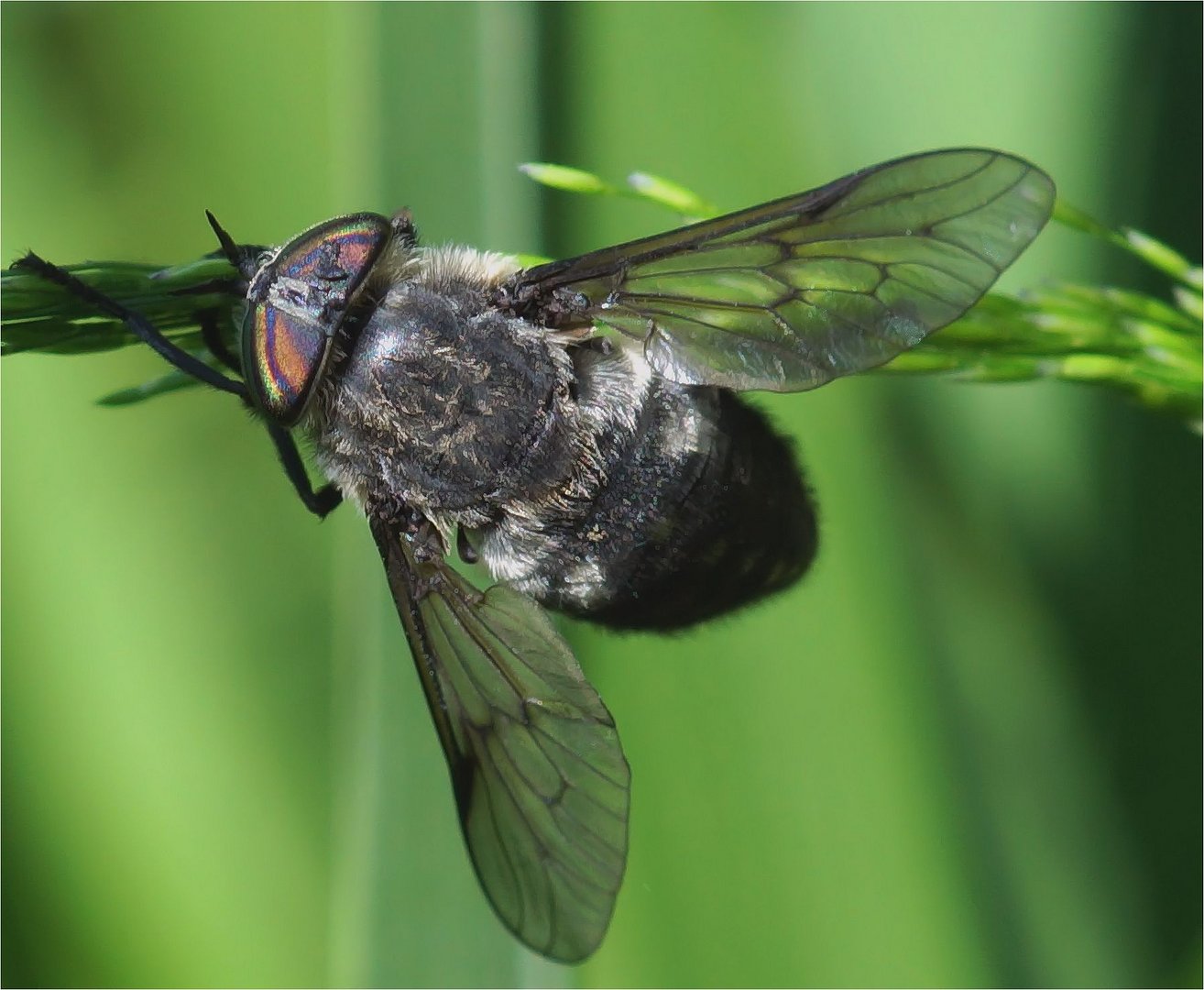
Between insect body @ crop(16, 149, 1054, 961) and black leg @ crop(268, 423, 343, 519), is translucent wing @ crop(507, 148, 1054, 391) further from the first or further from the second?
black leg @ crop(268, 423, 343, 519)

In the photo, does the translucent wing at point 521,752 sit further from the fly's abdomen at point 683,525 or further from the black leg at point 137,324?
the black leg at point 137,324

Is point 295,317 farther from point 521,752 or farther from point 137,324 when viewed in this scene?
point 521,752

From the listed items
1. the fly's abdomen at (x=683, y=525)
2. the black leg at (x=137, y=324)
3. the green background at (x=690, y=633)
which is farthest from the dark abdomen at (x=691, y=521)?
the black leg at (x=137, y=324)

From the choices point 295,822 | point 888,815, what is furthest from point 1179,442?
point 295,822

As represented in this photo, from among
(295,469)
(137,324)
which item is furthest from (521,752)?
(137,324)

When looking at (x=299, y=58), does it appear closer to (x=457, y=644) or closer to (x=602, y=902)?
(x=457, y=644)

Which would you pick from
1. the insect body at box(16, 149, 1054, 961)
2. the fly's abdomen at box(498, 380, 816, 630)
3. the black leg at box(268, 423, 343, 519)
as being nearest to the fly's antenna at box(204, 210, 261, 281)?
the insect body at box(16, 149, 1054, 961)
